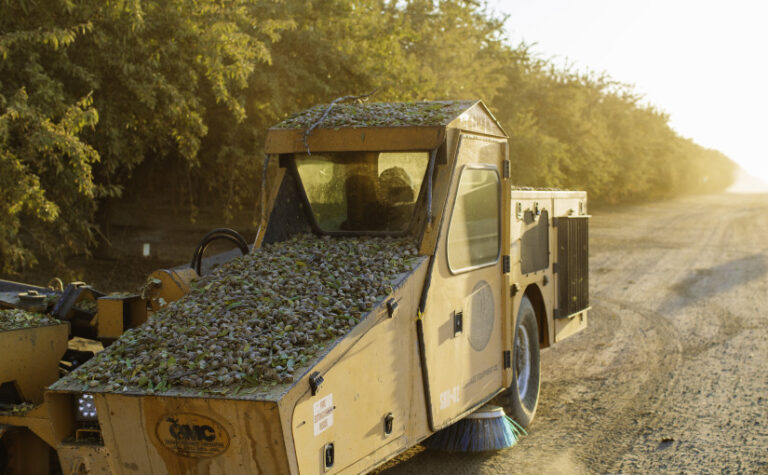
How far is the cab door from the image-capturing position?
511 cm

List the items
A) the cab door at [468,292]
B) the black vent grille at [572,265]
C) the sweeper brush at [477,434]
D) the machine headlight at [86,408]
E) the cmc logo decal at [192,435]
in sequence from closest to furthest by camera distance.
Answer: the cmc logo decal at [192,435] → the machine headlight at [86,408] → the cab door at [468,292] → the sweeper brush at [477,434] → the black vent grille at [572,265]

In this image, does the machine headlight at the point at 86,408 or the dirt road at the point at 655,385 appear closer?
the machine headlight at the point at 86,408

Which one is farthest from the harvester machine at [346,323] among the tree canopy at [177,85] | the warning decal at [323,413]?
the tree canopy at [177,85]

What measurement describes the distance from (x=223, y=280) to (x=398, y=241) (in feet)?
4.13

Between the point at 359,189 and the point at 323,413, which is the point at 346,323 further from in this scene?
the point at 359,189

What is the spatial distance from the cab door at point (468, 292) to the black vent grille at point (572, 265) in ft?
5.96

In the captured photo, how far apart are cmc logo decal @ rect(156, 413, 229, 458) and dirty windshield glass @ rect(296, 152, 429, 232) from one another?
95.1 inches

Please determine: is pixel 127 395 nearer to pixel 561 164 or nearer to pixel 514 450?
pixel 514 450

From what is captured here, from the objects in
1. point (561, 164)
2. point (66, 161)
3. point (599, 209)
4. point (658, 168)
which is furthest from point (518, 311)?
point (658, 168)

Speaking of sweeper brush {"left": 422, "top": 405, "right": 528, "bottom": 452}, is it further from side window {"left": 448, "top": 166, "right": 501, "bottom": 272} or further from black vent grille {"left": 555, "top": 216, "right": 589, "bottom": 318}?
black vent grille {"left": 555, "top": 216, "right": 589, "bottom": 318}

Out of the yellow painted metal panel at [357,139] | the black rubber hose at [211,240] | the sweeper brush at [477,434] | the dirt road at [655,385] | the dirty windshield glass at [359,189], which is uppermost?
the yellow painted metal panel at [357,139]

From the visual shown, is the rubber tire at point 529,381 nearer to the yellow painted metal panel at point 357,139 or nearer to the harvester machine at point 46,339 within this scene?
the yellow painted metal panel at point 357,139

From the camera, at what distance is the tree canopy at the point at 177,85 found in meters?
9.66

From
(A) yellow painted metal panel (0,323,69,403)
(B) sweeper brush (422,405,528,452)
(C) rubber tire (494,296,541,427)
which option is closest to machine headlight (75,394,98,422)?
(A) yellow painted metal panel (0,323,69,403)
